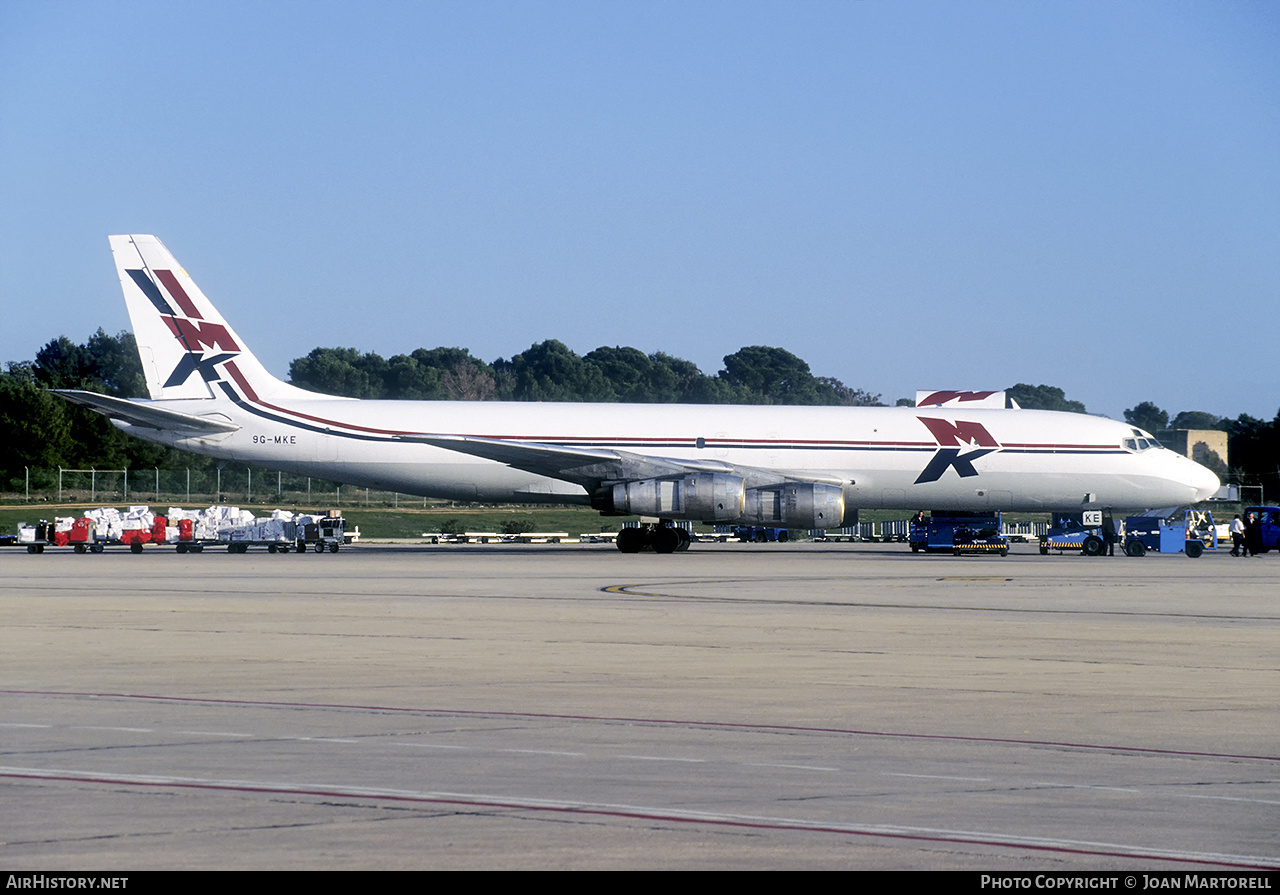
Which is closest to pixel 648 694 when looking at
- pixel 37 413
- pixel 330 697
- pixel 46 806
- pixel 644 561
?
pixel 330 697

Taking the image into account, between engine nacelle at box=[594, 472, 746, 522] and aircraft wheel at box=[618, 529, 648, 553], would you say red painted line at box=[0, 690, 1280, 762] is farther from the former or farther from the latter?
aircraft wheel at box=[618, 529, 648, 553]

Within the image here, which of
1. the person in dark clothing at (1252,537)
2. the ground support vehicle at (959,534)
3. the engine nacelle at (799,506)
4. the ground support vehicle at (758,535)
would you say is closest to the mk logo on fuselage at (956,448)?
the engine nacelle at (799,506)

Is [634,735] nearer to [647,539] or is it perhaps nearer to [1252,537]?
[647,539]

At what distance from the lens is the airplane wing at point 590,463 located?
133 feet

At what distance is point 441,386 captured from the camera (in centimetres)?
13562

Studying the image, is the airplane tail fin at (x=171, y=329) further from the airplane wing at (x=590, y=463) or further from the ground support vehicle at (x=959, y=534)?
the ground support vehicle at (x=959, y=534)

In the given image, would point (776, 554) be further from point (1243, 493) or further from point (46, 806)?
point (1243, 493)

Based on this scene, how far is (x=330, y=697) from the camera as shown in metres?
12.1

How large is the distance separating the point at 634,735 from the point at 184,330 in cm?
3749

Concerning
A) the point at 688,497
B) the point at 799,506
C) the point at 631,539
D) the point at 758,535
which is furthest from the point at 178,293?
the point at 758,535

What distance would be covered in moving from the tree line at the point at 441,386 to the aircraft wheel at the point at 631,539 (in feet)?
139

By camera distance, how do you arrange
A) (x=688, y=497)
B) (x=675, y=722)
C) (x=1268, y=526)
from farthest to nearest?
(x=1268, y=526)
(x=688, y=497)
(x=675, y=722)

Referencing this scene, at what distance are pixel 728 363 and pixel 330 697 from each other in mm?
162206

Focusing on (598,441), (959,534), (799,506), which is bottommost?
(959,534)
